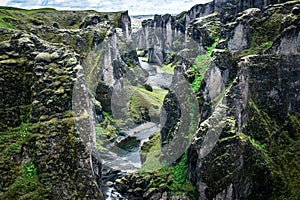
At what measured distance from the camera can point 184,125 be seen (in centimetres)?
4834

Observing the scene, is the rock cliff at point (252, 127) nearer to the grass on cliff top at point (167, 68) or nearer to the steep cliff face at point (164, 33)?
the grass on cliff top at point (167, 68)

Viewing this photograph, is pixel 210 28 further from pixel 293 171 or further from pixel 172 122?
pixel 293 171

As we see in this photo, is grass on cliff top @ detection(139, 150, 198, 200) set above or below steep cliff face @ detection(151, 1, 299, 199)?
below

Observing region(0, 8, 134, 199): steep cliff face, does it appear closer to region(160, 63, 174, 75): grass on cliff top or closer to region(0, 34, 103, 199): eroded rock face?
region(0, 34, 103, 199): eroded rock face

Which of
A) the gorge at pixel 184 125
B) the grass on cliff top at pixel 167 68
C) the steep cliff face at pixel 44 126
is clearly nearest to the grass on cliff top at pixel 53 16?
the grass on cliff top at pixel 167 68

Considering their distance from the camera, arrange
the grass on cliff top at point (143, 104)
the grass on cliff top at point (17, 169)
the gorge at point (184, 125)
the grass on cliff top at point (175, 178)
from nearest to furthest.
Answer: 1. the grass on cliff top at point (17, 169)
2. the gorge at point (184, 125)
3. the grass on cliff top at point (175, 178)
4. the grass on cliff top at point (143, 104)

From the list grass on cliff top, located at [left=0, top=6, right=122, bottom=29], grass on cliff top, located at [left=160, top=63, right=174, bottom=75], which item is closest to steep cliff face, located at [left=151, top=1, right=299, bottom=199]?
grass on cliff top, located at [left=0, top=6, right=122, bottom=29]

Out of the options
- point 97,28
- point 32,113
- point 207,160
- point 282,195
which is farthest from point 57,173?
point 97,28

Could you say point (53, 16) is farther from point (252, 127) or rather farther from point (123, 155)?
point (252, 127)

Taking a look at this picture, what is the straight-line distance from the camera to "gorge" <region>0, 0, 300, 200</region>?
30219 mm

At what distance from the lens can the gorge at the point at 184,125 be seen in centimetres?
3022

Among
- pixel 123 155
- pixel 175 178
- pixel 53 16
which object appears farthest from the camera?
pixel 53 16

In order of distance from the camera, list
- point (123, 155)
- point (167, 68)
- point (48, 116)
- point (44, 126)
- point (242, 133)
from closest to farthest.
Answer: point (44, 126) < point (48, 116) < point (242, 133) < point (123, 155) < point (167, 68)

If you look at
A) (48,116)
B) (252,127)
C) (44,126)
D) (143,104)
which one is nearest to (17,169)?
(44,126)
